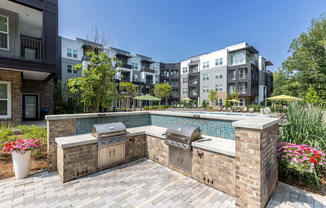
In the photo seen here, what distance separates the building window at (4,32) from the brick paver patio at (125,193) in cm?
860

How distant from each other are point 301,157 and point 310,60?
1150 inches

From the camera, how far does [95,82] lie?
611 cm

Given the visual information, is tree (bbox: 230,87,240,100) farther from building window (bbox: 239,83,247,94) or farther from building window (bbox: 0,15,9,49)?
building window (bbox: 0,15,9,49)

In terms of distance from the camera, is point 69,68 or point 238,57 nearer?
point 69,68

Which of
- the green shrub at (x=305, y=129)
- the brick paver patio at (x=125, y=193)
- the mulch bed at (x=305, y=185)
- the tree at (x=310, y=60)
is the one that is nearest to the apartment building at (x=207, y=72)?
the tree at (x=310, y=60)

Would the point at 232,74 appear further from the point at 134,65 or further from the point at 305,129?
the point at 305,129

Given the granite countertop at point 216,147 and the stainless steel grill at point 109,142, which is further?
the stainless steel grill at point 109,142

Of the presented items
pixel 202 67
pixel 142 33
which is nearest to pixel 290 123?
pixel 142 33

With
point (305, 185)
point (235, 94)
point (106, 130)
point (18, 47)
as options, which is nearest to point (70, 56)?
point (18, 47)

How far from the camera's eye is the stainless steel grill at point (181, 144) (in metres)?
3.66

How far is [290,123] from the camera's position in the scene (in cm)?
406

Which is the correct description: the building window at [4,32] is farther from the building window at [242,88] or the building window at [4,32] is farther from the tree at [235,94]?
the building window at [242,88]

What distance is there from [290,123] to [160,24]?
16.0m

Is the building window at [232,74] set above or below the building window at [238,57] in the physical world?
below
